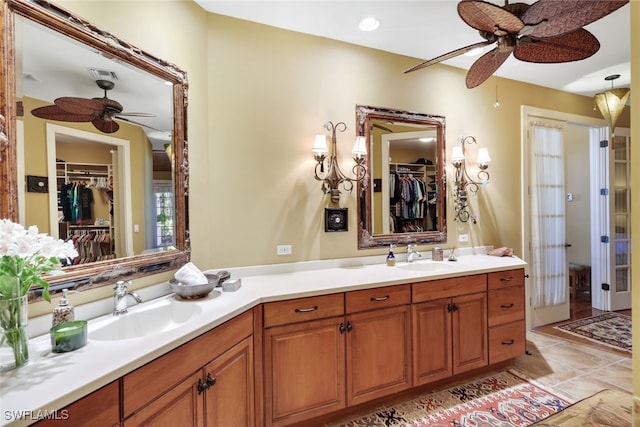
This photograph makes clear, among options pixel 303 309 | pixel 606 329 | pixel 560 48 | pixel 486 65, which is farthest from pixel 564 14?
pixel 606 329

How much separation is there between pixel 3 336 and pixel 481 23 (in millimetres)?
2387

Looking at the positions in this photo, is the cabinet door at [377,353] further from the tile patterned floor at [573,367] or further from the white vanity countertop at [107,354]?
the tile patterned floor at [573,367]

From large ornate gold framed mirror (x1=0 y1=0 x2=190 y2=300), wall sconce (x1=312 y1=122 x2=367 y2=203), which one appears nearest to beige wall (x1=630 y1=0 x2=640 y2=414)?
wall sconce (x1=312 y1=122 x2=367 y2=203)

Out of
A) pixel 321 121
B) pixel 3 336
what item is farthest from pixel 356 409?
pixel 321 121

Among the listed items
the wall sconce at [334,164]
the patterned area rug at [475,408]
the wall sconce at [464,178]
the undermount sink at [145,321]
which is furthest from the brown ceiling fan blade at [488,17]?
the patterned area rug at [475,408]

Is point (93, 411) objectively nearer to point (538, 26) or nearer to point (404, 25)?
point (538, 26)

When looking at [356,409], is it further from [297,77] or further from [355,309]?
[297,77]

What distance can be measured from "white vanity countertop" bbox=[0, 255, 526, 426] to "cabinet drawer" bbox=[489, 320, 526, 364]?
104 cm

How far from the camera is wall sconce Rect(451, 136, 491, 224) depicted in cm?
301

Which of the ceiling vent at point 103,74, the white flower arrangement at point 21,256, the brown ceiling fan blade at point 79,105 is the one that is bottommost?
the white flower arrangement at point 21,256

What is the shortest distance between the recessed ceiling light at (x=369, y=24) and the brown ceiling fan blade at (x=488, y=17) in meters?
1.01

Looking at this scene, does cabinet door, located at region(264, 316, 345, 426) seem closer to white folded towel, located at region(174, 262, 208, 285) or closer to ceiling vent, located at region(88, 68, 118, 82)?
white folded towel, located at region(174, 262, 208, 285)

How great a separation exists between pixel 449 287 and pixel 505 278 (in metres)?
0.64

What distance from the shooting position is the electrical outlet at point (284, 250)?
2424mm
